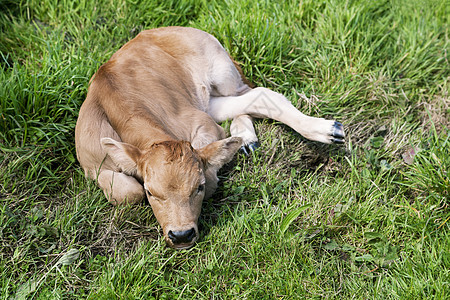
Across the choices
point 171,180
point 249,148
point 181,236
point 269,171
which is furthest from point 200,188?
point 249,148

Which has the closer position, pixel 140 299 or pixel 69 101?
pixel 140 299

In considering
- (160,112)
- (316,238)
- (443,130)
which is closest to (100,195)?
(160,112)

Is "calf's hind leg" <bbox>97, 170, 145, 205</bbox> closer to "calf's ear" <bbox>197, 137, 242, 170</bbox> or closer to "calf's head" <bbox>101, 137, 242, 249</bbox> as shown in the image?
"calf's head" <bbox>101, 137, 242, 249</bbox>

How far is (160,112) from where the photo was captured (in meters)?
5.74

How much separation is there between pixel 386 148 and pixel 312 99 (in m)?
1.07

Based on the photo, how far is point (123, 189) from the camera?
5.03 metres

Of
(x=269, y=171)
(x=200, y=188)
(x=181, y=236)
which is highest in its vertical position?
(x=200, y=188)

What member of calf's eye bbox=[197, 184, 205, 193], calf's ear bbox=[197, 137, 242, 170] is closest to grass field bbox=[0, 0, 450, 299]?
calf's eye bbox=[197, 184, 205, 193]

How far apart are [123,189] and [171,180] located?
68 cm

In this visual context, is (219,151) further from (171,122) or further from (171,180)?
(171,122)

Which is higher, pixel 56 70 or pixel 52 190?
pixel 56 70

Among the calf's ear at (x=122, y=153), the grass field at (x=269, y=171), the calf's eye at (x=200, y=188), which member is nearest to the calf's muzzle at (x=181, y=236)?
the grass field at (x=269, y=171)

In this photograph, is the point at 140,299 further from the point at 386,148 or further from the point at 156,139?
the point at 386,148

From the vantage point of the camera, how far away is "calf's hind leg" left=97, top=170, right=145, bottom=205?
502cm
